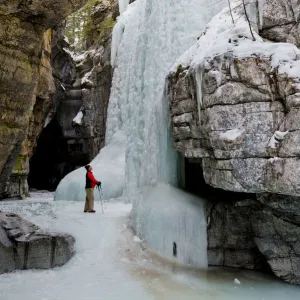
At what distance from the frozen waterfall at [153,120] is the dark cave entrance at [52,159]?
8.96 metres

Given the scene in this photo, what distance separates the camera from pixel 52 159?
2720 cm

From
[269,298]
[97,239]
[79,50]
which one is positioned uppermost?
[79,50]

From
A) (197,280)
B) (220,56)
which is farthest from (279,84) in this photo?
(197,280)

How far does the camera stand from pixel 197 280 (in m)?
6.67

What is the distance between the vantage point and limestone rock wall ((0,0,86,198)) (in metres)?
6.39

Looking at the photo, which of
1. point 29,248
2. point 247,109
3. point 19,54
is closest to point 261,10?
point 247,109

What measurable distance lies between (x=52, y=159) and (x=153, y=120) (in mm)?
19172

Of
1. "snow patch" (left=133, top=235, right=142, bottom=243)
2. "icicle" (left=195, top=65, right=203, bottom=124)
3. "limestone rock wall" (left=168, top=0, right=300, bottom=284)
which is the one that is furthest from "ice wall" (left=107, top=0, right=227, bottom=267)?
"icicle" (left=195, top=65, right=203, bottom=124)

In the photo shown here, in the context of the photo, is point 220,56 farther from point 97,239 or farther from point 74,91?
point 74,91

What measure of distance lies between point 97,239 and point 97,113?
13920mm

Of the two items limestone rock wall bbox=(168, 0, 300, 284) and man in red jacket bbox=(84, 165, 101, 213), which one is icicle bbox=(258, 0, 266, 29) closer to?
limestone rock wall bbox=(168, 0, 300, 284)

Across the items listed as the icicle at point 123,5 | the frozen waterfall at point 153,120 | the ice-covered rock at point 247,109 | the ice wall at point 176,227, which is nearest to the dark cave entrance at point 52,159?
the frozen waterfall at point 153,120

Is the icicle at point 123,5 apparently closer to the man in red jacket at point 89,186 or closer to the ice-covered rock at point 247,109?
the man in red jacket at point 89,186

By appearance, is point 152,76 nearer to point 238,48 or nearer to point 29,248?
A: point 238,48
